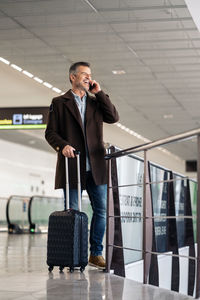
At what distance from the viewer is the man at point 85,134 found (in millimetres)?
5551

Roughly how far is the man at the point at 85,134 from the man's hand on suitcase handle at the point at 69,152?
8.6 inches

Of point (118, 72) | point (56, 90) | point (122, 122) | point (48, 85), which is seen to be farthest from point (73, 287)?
point (122, 122)

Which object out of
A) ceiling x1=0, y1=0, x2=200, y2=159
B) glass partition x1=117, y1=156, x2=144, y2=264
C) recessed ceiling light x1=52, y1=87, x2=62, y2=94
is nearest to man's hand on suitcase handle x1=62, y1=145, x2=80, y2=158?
glass partition x1=117, y1=156, x2=144, y2=264

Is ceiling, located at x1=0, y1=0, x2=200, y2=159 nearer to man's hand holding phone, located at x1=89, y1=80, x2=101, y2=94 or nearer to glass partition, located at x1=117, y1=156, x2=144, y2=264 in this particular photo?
glass partition, located at x1=117, y1=156, x2=144, y2=264

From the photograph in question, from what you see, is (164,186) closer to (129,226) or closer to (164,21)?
(129,226)

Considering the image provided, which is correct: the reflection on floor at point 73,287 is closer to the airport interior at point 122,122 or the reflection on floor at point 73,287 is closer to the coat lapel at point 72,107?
the airport interior at point 122,122

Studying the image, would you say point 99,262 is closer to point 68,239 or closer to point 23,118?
point 68,239

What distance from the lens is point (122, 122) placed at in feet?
85.9

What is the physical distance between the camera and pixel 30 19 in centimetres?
1194

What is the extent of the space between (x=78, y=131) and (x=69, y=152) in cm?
43

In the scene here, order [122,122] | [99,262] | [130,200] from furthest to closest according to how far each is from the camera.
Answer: [122,122], [130,200], [99,262]

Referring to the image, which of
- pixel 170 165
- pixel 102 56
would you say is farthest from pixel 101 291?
pixel 170 165

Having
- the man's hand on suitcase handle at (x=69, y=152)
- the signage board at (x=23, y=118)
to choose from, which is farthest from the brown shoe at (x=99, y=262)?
the signage board at (x=23, y=118)

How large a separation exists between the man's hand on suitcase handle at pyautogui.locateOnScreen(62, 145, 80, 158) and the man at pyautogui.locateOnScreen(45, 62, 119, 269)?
0.22m
